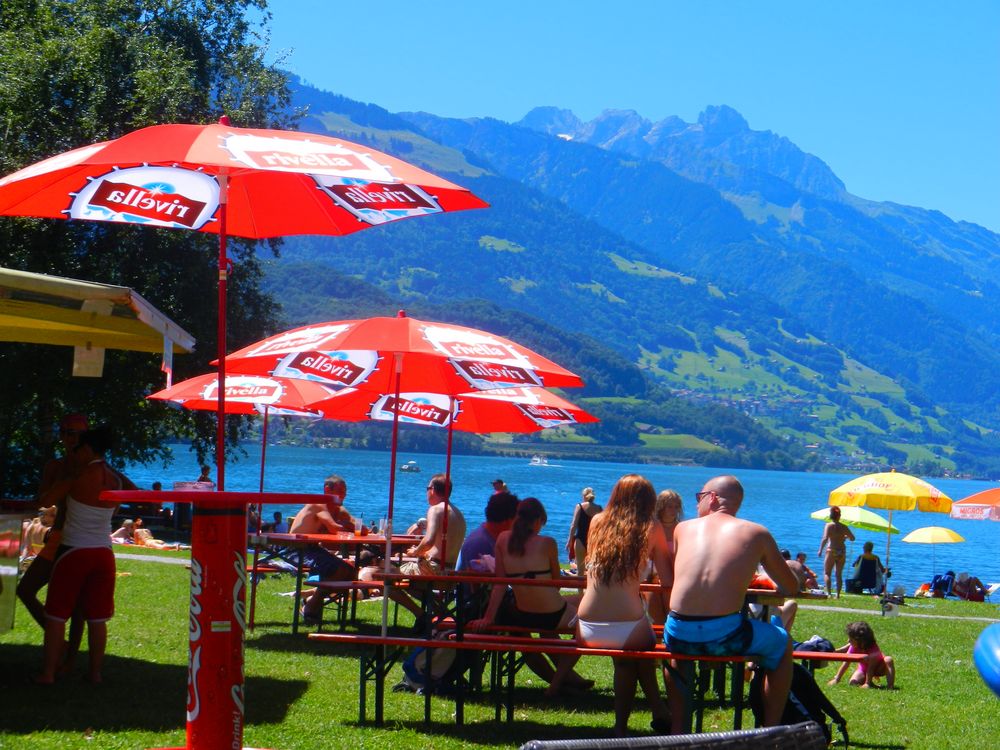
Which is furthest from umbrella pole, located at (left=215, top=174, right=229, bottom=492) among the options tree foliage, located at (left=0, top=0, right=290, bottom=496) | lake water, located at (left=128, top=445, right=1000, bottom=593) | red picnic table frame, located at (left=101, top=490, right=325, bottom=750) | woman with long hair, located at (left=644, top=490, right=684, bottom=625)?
lake water, located at (left=128, top=445, right=1000, bottom=593)

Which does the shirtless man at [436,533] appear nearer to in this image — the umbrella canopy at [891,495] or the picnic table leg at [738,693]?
the picnic table leg at [738,693]

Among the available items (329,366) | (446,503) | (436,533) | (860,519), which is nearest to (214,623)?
(329,366)

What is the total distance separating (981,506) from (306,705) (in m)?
11.8

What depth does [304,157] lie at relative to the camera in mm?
4895

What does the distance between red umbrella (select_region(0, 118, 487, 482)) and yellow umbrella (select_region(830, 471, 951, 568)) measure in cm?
1927

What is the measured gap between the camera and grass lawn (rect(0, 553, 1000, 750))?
6.24 meters

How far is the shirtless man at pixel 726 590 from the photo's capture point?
607cm

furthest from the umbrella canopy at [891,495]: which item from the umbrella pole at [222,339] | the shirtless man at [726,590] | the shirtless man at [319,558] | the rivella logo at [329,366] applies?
the umbrella pole at [222,339]

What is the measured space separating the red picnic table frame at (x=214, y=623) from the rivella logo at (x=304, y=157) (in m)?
1.27

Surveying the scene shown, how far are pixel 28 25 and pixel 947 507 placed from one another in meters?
20.3

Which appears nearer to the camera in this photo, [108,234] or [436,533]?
[436,533]

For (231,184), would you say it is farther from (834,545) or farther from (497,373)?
(834,545)

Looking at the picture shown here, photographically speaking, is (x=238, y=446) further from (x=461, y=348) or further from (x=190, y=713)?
→ (x=190, y=713)

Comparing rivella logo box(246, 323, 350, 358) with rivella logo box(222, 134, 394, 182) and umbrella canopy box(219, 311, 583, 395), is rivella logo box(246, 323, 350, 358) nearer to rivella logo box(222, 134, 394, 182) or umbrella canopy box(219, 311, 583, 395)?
umbrella canopy box(219, 311, 583, 395)
